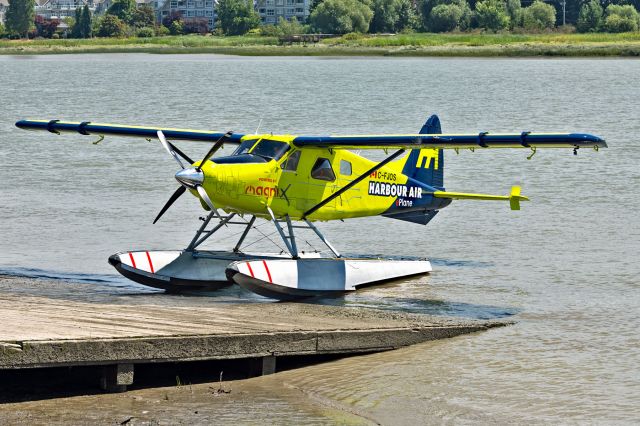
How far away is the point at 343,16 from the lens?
356 feet

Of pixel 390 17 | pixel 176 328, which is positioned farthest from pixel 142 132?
pixel 390 17

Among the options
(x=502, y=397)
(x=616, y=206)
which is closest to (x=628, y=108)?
(x=616, y=206)

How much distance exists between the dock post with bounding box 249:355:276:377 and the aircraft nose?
2.73m

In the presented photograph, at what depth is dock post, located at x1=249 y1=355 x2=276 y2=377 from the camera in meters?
10.7

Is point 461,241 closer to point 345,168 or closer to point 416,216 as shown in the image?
point 416,216

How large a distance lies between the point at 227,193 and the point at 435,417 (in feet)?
13.8

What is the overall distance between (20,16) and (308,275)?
140m

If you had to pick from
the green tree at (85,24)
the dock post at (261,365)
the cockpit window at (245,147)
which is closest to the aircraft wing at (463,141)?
the cockpit window at (245,147)

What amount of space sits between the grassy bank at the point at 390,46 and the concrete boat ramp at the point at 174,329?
8037 cm

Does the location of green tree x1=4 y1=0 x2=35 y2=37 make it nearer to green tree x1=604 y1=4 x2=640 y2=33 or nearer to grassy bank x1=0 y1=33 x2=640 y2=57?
grassy bank x1=0 y1=33 x2=640 y2=57

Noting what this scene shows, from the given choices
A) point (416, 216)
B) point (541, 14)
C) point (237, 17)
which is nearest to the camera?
point (416, 216)

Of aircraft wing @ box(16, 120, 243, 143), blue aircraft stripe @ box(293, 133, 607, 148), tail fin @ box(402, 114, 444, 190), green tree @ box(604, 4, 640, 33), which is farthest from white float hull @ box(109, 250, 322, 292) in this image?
green tree @ box(604, 4, 640, 33)

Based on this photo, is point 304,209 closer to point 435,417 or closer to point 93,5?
point 435,417

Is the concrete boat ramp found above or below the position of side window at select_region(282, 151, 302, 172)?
below
